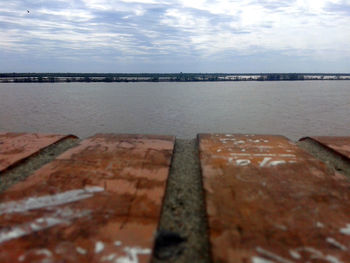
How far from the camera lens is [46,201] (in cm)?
120

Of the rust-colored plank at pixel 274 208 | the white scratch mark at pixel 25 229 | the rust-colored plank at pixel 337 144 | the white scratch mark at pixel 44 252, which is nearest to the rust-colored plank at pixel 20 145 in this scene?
the white scratch mark at pixel 25 229

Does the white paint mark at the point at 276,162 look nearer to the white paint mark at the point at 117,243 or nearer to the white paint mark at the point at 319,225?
the white paint mark at the point at 319,225

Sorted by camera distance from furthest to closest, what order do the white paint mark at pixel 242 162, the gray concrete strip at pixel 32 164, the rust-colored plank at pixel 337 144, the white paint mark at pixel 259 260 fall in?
the rust-colored plank at pixel 337 144 → the white paint mark at pixel 242 162 → the gray concrete strip at pixel 32 164 → the white paint mark at pixel 259 260

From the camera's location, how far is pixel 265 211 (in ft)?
3.61

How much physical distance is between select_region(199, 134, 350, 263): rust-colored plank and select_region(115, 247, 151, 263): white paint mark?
24cm

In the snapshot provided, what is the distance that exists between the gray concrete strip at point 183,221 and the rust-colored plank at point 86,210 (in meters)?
0.05

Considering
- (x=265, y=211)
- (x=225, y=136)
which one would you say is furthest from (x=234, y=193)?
(x=225, y=136)

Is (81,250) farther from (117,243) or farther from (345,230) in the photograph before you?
(345,230)

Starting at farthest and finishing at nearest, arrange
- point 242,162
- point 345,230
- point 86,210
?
point 242,162, point 86,210, point 345,230

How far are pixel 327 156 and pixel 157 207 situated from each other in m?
1.36

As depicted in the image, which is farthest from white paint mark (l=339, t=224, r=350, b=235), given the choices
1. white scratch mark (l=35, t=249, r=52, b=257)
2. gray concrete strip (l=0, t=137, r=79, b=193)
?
gray concrete strip (l=0, t=137, r=79, b=193)

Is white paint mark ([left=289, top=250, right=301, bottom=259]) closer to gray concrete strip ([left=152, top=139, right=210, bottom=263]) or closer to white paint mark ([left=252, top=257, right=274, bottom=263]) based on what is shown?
white paint mark ([left=252, top=257, right=274, bottom=263])

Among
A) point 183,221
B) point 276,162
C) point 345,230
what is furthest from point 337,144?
point 183,221

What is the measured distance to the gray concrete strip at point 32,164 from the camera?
142 cm
